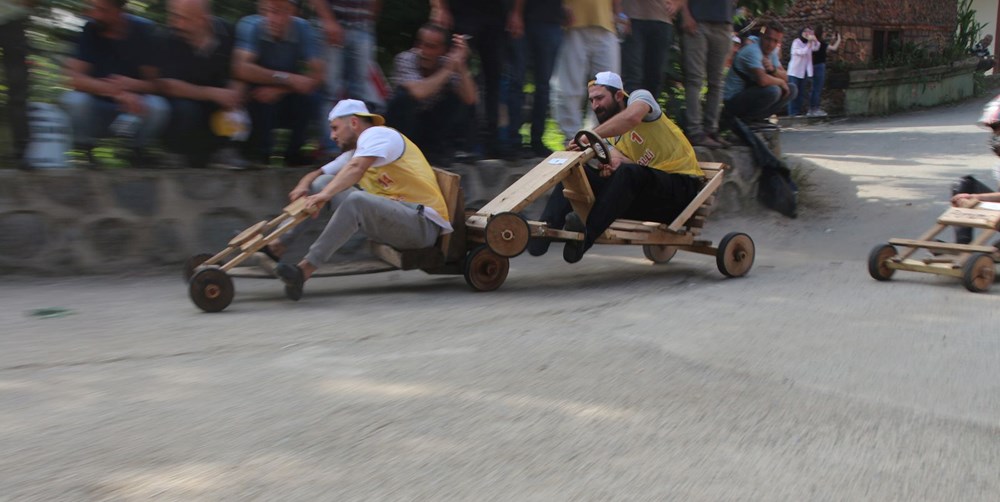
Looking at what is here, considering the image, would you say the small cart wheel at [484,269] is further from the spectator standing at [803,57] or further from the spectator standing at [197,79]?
the spectator standing at [803,57]

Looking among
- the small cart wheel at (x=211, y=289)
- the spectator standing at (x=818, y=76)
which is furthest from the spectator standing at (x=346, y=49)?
the spectator standing at (x=818, y=76)

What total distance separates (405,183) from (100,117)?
2188mm

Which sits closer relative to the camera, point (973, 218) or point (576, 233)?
point (576, 233)

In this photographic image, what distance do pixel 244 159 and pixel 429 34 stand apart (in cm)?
173

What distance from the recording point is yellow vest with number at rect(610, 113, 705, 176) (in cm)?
765

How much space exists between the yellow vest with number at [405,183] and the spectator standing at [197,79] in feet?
4.71

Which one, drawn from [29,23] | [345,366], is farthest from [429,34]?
[345,366]

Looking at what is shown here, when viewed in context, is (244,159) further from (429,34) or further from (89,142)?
(429,34)

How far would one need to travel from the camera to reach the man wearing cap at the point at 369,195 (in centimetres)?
643

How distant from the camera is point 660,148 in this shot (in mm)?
7684

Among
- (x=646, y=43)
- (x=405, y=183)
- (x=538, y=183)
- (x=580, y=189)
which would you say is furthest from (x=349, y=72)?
(x=646, y=43)

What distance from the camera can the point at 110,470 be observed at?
328 cm

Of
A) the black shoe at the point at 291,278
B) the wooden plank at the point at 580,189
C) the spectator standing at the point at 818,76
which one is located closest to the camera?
the black shoe at the point at 291,278

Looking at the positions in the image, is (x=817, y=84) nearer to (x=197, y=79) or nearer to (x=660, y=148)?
(x=660, y=148)
